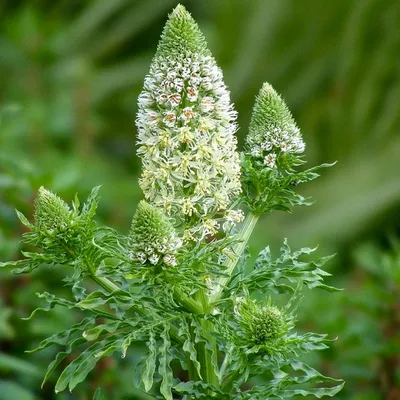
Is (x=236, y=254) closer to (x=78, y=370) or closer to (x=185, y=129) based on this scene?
(x=185, y=129)

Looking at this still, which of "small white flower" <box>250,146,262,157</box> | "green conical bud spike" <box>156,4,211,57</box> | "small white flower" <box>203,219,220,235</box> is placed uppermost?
"green conical bud spike" <box>156,4,211,57</box>

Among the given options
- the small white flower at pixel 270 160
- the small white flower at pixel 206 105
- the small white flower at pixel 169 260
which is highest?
the small white flower at pixel 270 160

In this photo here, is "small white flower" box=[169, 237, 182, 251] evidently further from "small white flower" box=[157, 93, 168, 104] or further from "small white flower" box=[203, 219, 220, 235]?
"small white flower" box=[157, 93, 168, 104]

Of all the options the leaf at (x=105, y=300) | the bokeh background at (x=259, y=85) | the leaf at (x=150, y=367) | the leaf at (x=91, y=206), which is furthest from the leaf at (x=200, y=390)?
the bokeh background at (x=259, y=85)

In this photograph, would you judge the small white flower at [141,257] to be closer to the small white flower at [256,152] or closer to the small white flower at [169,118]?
the small white flower at [169,118]

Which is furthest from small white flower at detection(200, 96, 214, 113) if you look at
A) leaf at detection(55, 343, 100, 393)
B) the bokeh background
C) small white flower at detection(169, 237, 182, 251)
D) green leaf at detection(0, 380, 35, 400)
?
the bokeh background

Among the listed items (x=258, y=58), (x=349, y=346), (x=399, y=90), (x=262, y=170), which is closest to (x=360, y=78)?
(x=399, y=90)
